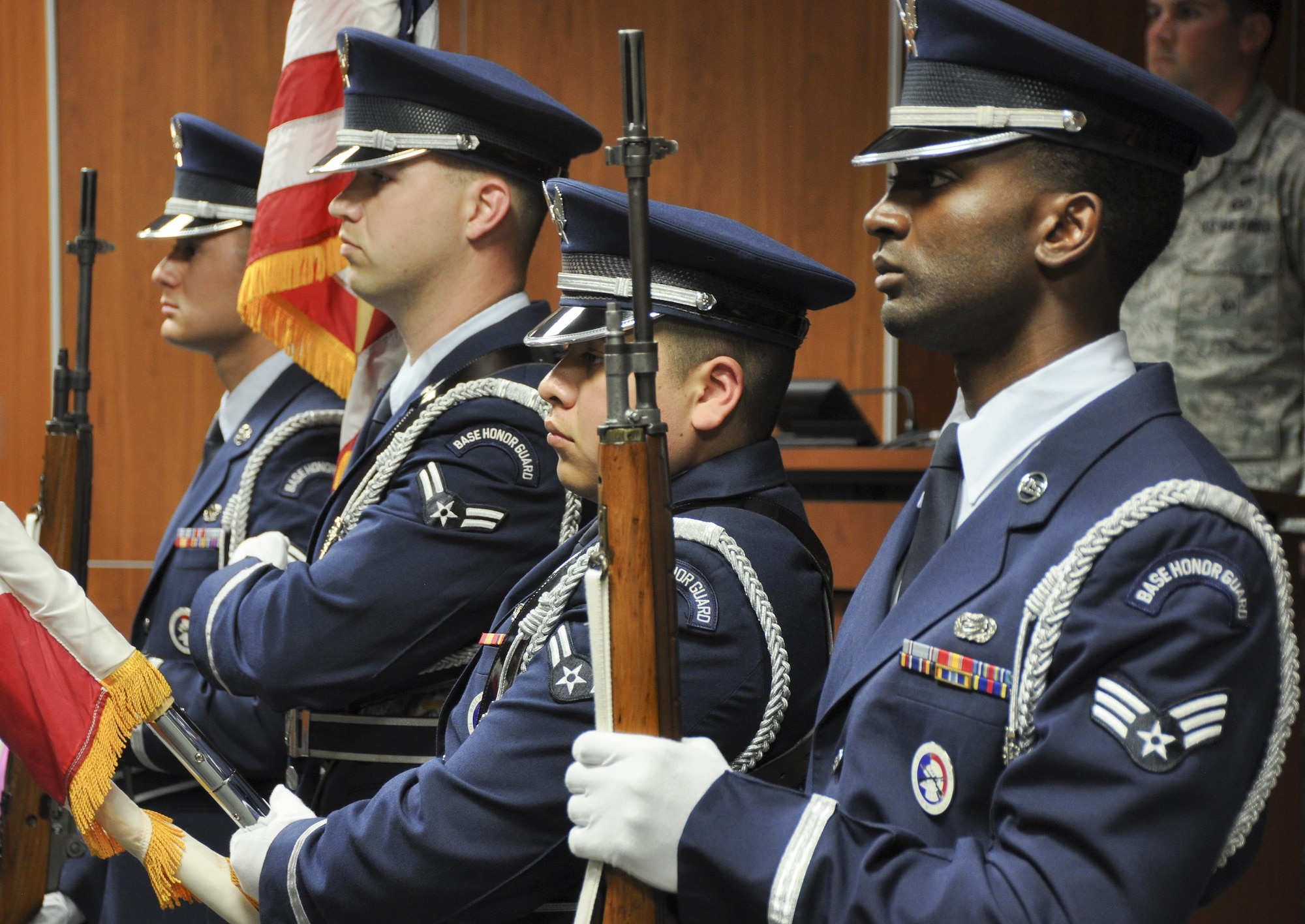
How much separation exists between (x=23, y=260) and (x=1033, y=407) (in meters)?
4.08

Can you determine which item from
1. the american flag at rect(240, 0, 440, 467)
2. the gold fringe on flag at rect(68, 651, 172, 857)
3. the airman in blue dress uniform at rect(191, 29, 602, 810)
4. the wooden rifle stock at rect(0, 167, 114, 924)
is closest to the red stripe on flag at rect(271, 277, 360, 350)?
the american flag at rect(240, 0, 440, 467)

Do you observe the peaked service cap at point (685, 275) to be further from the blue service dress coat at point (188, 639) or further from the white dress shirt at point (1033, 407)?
the blue service dress coat at point (188, 639)

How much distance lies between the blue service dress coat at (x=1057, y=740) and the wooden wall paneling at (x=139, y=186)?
3724 millimetres

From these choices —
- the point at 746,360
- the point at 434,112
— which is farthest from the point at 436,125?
the point at 746,360

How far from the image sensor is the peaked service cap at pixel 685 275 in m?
1.51

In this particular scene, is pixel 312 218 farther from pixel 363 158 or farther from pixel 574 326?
pixel 574 326

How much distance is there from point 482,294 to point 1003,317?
3.32ft

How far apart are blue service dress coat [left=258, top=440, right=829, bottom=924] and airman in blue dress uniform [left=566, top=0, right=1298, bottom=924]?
0.14 meters

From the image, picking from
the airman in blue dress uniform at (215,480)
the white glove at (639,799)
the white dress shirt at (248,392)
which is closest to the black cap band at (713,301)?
the white glove at (639,799)

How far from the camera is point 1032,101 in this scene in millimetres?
1220

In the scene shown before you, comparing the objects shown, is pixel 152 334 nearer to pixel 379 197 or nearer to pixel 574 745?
pixel 379 197

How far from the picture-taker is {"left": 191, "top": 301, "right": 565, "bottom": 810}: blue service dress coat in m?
1.79

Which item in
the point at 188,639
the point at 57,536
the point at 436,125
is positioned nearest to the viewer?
the point at 436,125

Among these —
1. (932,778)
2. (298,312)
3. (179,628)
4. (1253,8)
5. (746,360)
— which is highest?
(1253,8)
